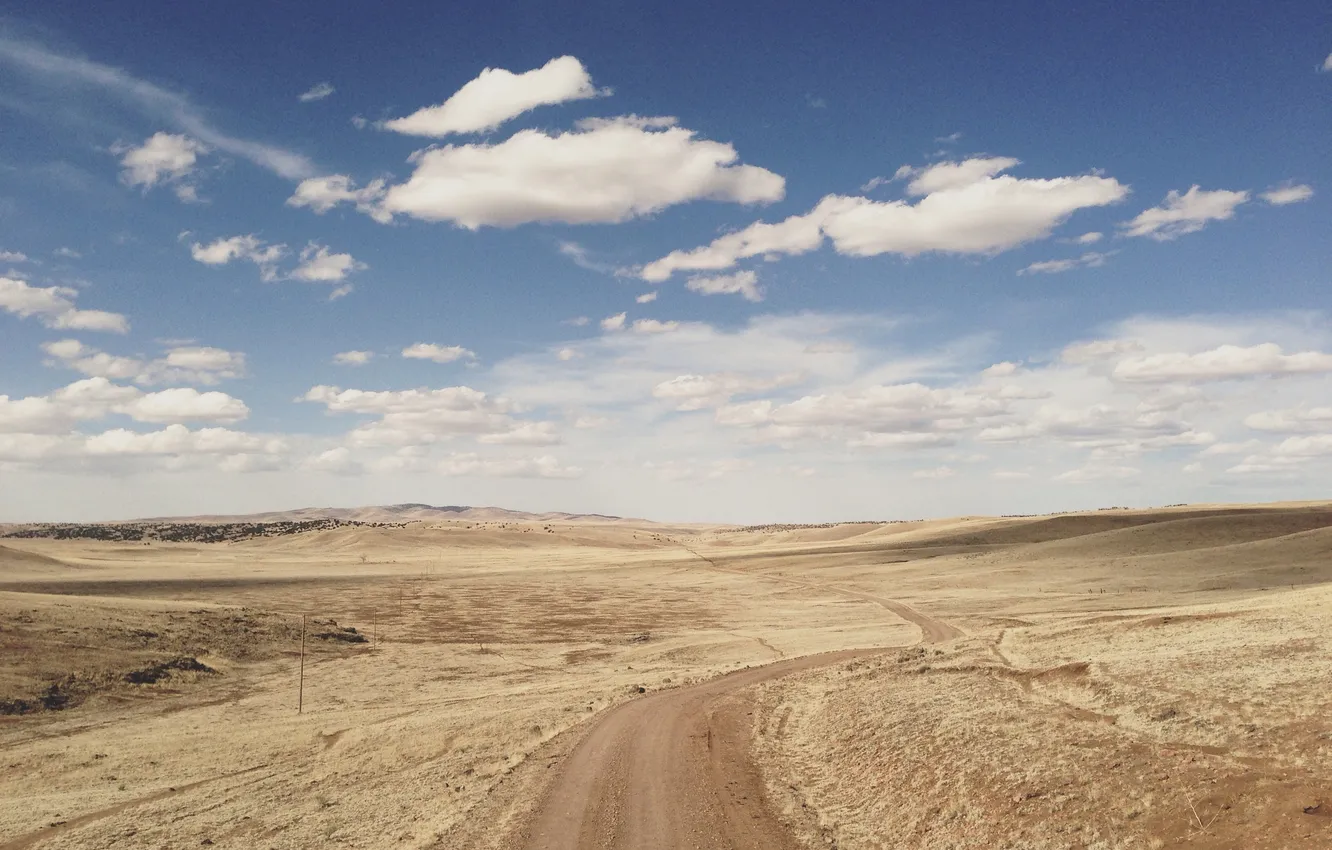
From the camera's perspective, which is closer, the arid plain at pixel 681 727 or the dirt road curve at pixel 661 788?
the arid plain at pixel 681 727

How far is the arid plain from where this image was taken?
57.9 feet

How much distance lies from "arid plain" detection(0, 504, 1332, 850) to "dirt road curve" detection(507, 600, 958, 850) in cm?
11

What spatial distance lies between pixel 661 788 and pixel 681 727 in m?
6.92

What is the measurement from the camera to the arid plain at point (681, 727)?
57.9 feet

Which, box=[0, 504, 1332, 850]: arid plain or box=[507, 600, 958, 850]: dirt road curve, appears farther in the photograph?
box=[507, 600, 958, 850]: dirt road curve

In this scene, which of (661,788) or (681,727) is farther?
(681,727)

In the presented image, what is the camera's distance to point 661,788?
71.7 ft

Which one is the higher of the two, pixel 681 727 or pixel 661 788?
pixel 661 788

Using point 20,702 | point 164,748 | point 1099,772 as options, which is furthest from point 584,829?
point 20,702

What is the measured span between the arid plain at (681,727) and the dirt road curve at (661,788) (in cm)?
11

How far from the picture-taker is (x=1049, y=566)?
304ft

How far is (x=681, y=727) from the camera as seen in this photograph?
28.7 meters

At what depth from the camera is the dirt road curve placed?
18.4m

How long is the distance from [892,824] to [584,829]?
22.7ft
